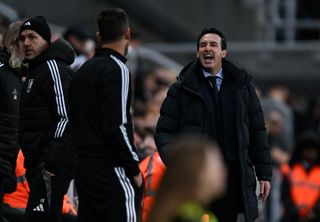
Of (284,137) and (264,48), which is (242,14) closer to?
(264,48)

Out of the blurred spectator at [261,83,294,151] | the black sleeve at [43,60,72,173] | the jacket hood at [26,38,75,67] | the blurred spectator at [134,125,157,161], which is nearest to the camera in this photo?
the black sleeve at [43,60,72,173]

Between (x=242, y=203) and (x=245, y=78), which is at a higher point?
(x=245, y=78)

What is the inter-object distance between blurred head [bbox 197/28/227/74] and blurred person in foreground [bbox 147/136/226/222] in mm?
4232

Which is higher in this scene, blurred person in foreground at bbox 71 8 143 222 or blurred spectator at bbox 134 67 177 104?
blurred person in foreground at bbox 71 8 143 222

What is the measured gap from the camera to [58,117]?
29.6ft

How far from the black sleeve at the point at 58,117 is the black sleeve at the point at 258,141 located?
1.50 meters

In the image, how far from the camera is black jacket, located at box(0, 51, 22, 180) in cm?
931

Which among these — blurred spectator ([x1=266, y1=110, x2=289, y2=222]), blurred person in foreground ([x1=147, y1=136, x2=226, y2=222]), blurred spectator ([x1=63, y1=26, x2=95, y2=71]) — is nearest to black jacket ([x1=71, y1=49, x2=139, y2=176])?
blurred person in foreground ([x1=147, y1=136, x2=226, y2=222])

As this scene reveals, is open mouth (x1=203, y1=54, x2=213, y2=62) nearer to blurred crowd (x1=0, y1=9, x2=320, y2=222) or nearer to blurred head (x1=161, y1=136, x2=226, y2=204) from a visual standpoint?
blurred crowd (x1=0, y1=9, x2=320, y2=222)

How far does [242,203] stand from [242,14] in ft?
55.9

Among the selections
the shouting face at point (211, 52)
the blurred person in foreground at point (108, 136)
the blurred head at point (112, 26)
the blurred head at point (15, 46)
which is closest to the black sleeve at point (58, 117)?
the blurred head at point (15, 46)

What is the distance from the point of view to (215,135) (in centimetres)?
931

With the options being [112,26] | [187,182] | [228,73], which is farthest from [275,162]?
[187,182]

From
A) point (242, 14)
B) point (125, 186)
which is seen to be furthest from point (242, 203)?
point (242, 14)
